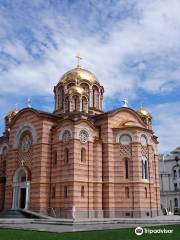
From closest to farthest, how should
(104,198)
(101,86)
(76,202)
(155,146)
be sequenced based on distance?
1. (76,202)
2. (104,198)
3. (155,146)
4. (101,86)

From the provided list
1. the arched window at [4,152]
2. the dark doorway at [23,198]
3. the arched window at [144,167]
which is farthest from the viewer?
the arched window at [4,152]

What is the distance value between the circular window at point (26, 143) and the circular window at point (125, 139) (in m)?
8.67

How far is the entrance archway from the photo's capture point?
98.9ft

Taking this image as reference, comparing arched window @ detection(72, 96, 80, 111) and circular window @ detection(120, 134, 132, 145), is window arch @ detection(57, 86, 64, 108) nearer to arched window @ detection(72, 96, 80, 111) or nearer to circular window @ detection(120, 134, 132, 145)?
arched window @ detection(72, 96, 80, 111)

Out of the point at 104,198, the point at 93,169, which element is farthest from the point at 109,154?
the point at 104,198

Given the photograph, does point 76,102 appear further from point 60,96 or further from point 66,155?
point 66,155

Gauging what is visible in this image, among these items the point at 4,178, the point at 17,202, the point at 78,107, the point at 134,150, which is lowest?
the point at 17,202

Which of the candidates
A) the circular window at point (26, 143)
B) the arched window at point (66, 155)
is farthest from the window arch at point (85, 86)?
the arched window at point (66, 155)

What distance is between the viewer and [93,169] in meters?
28.4

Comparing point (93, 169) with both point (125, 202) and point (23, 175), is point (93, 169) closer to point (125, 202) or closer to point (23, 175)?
point (125, 202)

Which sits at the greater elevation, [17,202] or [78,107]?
[78,107]

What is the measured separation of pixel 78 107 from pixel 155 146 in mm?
9154

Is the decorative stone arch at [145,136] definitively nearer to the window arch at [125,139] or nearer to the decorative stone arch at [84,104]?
the window arch at [125,139]

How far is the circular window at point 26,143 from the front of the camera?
3105 centimetres
